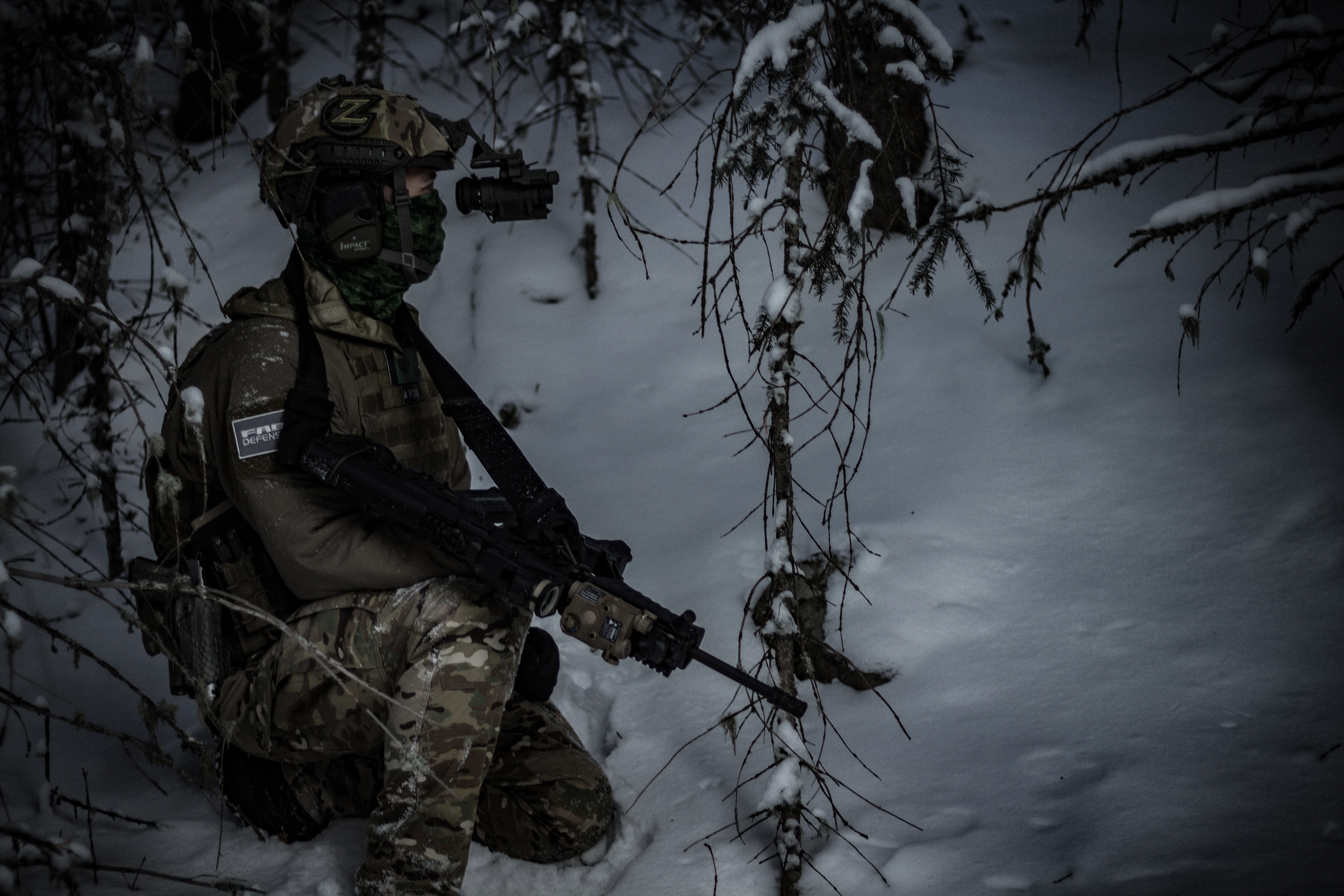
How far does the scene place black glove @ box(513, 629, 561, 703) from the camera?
2.80 meters

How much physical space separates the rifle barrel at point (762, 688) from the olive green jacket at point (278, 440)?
0.78m

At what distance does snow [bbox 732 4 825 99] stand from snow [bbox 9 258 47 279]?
1.39 metres

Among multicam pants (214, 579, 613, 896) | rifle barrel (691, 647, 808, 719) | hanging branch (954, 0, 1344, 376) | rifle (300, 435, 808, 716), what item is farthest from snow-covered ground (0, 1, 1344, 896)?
hanging branch (954, 0, 1344, 376)

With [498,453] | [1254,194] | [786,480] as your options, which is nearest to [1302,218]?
[1254,194]

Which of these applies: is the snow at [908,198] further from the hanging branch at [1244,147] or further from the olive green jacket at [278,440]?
the olive green jacket at [278,440]

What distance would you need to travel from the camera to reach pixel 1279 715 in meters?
2.39

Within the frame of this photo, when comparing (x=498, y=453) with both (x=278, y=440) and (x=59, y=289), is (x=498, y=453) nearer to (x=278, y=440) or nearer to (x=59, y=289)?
(x=278, y=440)

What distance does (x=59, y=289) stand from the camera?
62.7 inches

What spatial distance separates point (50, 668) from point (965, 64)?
5930 millimetres

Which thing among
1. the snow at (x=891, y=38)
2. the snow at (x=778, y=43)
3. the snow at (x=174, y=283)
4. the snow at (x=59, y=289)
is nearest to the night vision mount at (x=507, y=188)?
the snow at (x=778, y=43)

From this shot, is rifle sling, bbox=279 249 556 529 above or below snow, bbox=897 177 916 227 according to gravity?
below

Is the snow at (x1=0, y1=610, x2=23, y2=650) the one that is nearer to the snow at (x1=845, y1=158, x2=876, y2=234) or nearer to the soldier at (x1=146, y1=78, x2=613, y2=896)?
the soldier at (x1=146, y1=78, x2=613, y2=896)

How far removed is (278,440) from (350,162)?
749 mm

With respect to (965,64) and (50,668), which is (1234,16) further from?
(50,668)
